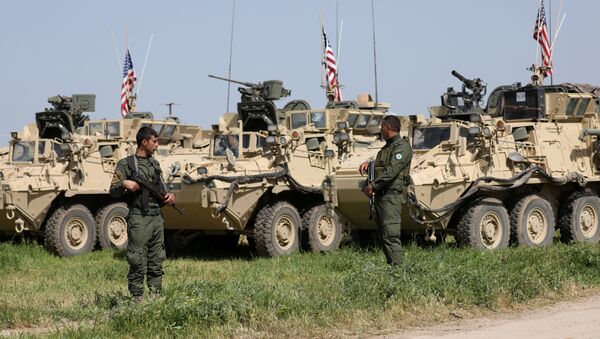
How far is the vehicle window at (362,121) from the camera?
1931 centimetres

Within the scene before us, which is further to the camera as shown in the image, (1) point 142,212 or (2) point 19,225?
(2) point 19,225

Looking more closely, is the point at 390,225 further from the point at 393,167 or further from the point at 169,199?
the point at 169,199

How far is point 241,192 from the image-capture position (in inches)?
611

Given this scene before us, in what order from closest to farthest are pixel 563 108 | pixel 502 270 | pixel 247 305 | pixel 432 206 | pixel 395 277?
pixel 247 305
pixel 395 277
pixel 502 270
pixel 432 206
pixel 563 108

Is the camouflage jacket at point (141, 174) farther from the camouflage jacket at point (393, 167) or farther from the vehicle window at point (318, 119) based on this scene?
the vehicle window at point (318, 119)

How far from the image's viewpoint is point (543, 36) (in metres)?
20.4

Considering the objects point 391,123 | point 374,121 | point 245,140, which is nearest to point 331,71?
point 374,121

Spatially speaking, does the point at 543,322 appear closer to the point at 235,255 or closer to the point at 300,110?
the point at 235,255

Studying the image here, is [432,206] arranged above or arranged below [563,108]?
below

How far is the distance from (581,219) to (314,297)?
8.21m

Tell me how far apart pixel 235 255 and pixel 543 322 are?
8605 millimetres

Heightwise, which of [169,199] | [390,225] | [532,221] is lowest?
[532,221]

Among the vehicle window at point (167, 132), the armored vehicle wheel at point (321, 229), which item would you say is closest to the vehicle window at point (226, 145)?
the armored vehicle wheel at point (321, 229)

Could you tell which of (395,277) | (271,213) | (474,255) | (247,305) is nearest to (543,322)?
(395,277)
